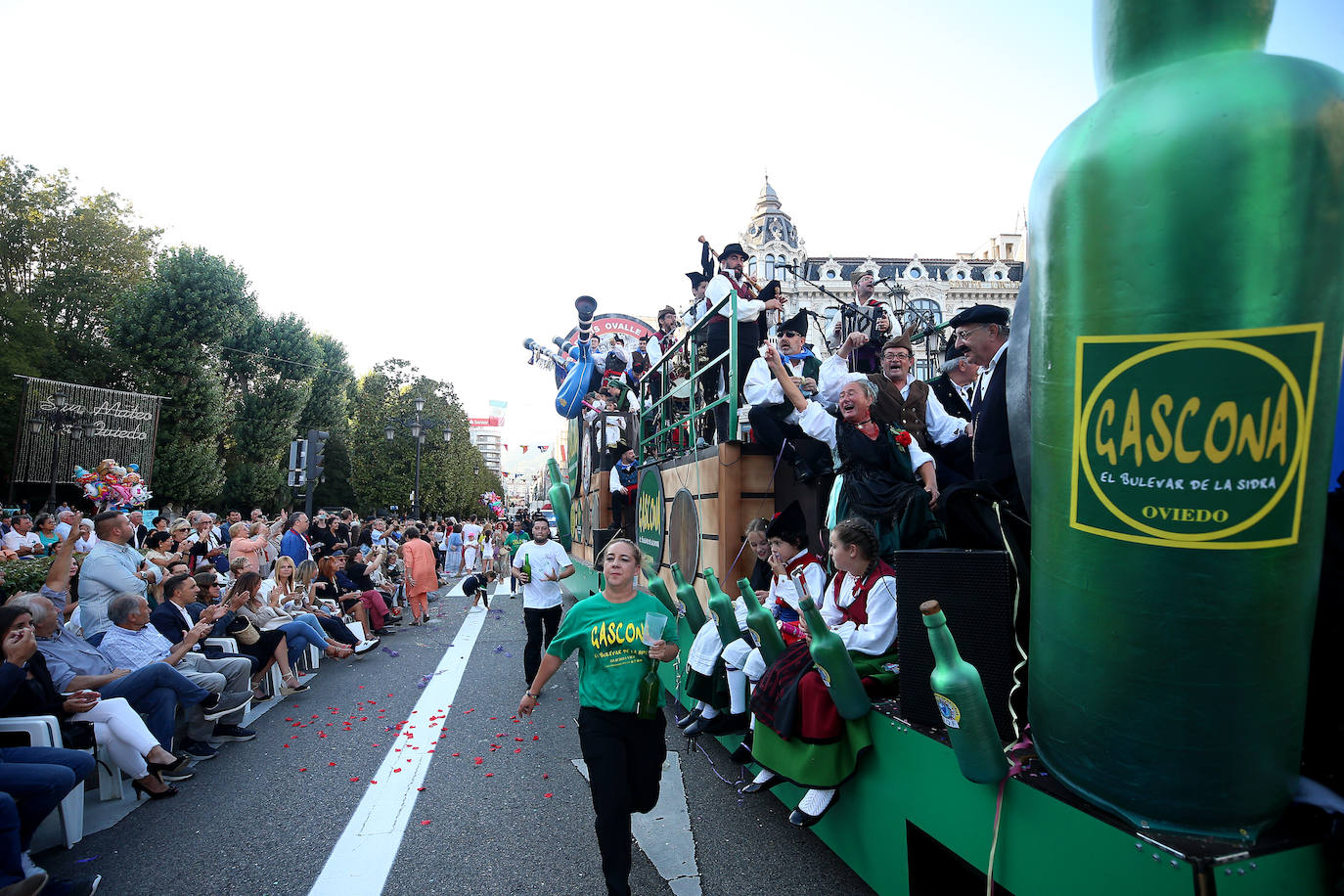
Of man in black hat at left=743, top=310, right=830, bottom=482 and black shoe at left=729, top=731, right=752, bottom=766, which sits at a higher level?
man in black hat at left=743, top=310, right=830, bottom=482

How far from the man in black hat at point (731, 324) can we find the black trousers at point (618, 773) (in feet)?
8.08

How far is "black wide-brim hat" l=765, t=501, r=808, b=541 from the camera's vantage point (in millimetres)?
5031

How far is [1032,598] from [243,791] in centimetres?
534

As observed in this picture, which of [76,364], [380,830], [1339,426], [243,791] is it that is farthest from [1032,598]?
[76,364]

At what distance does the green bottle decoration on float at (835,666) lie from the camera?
2.96m

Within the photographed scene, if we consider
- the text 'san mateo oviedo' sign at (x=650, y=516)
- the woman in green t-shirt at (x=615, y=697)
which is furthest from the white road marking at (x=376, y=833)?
the text 'san mateo oviedo' sign at (x=650, y=516)

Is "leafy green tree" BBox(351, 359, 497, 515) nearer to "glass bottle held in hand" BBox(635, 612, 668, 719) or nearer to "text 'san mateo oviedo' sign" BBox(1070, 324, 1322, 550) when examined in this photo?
"glass bottle held in hand" BBox(635, 612, 668, 719)

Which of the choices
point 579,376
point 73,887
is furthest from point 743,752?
point 579,376

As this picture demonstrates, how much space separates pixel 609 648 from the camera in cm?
371

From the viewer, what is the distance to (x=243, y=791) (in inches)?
196

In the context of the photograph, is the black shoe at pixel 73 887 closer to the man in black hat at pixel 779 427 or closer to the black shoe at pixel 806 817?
the black shoe at pixel 806 817

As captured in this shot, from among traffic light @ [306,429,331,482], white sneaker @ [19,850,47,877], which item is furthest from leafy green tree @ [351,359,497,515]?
white sneaker @ [19,850,47,877]

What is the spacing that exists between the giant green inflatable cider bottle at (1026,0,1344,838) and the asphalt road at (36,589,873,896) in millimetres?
2145

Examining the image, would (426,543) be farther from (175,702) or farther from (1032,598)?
(1032,598)
